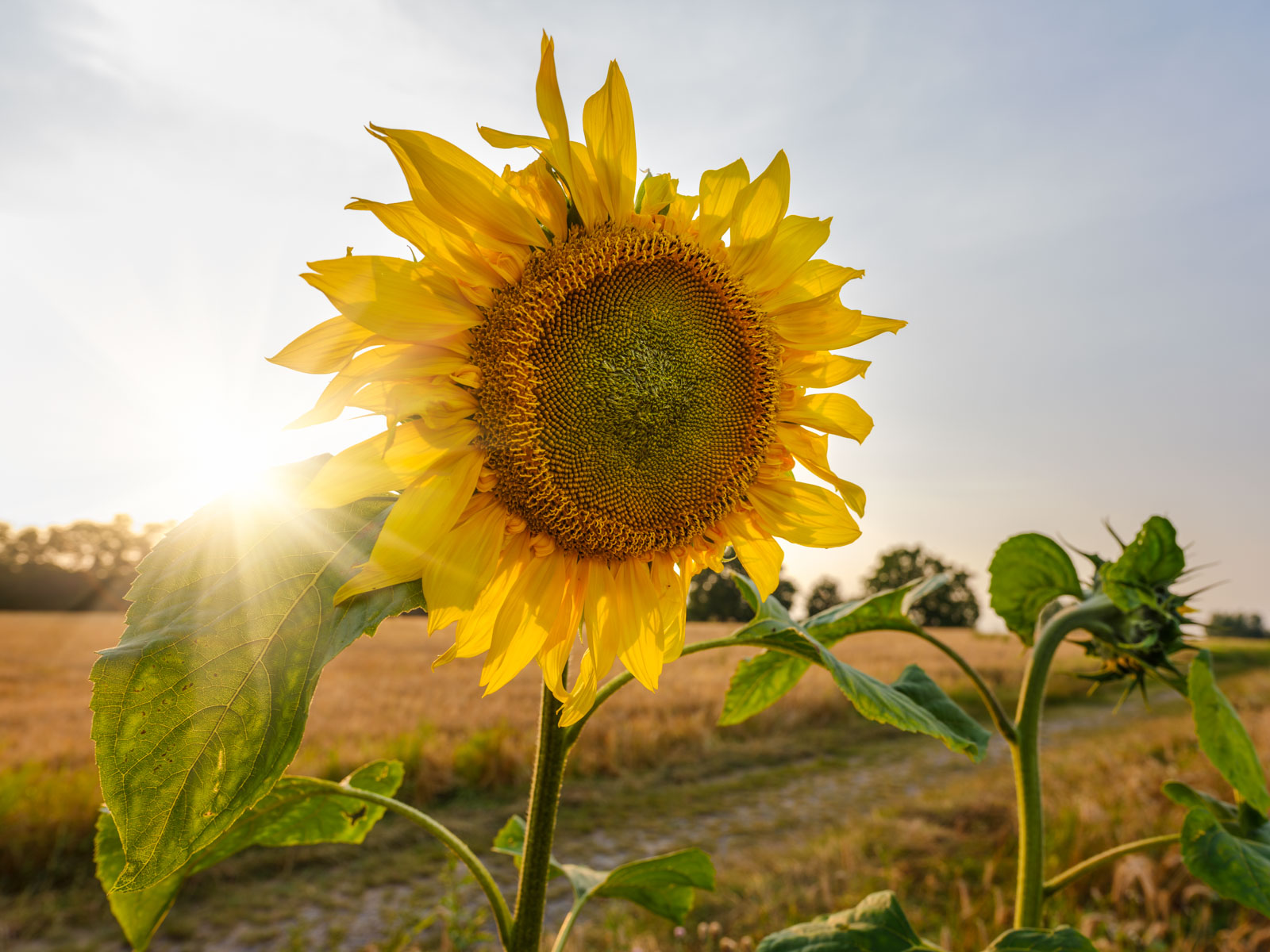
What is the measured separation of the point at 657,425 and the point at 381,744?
12489mm

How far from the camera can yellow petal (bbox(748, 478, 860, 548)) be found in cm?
148

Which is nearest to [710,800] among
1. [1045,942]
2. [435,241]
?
[1045,942]

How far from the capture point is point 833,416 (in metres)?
1.47

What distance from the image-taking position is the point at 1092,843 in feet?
26.6

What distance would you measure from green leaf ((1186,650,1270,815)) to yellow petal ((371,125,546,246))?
185 cm

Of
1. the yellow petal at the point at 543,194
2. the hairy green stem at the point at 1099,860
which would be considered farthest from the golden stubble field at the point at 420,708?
the yellow petal at the point at 543,194

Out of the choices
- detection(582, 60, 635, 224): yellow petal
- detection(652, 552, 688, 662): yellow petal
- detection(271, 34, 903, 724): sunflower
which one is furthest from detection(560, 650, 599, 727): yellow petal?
detection(582, 60, 635, 224): yellow petal

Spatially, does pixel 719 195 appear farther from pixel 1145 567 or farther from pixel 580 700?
pixel 1145 567

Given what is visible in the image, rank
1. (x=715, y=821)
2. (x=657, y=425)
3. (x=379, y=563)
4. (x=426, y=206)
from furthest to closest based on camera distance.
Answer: (x=715, y=821)
(x=657, y=425)
(x=426, y=206)
(x=379, y=563)

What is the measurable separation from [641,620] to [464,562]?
352mm

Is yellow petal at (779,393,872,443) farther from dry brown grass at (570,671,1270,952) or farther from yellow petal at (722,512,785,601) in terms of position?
dry brown grass at (570,671,1270,952)

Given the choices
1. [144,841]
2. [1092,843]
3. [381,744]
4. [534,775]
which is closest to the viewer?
[144,841]

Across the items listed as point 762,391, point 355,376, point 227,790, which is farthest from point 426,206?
point 227,790

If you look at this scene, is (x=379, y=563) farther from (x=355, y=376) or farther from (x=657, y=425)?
(x=657, y=425)
